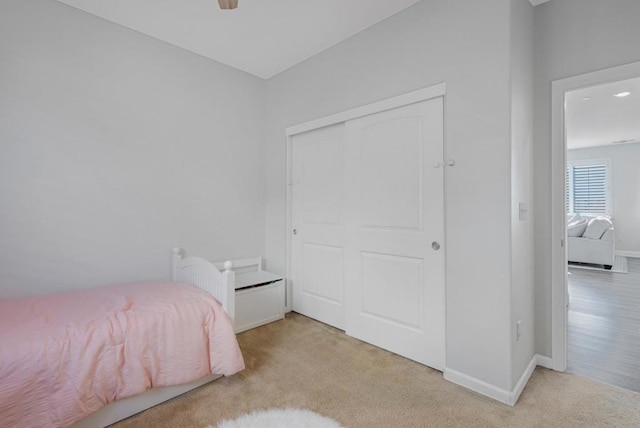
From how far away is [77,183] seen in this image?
2.27 m

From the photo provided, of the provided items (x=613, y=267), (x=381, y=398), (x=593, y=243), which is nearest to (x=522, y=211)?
(x=381, y=398)

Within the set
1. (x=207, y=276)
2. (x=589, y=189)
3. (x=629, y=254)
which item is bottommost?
(x=629, y=254)

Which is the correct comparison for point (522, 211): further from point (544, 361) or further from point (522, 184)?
point (544, 361)

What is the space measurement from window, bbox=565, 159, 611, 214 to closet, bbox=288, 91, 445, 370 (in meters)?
6.93

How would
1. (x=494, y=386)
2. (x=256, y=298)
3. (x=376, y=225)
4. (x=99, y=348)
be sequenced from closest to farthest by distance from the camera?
(x=99, y=348) → (x=494, y=386) → (x=376, y=225) → (x=256, y=298)

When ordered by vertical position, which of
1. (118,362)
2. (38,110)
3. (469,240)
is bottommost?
(118,362)

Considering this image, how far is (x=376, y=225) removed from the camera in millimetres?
2486

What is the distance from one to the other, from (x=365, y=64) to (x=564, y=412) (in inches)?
107

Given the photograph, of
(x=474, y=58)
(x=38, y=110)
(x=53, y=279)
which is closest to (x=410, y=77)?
(x=474, y=58)

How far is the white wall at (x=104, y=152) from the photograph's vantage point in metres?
2.06

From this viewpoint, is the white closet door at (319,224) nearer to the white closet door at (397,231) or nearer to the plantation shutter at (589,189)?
the white closet door at (397,231)

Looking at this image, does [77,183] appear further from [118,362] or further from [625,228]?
[625,228]

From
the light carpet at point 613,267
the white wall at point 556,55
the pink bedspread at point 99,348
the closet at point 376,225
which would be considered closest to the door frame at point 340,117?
the closet at point 376,225

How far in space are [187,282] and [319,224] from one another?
1.30 meters
